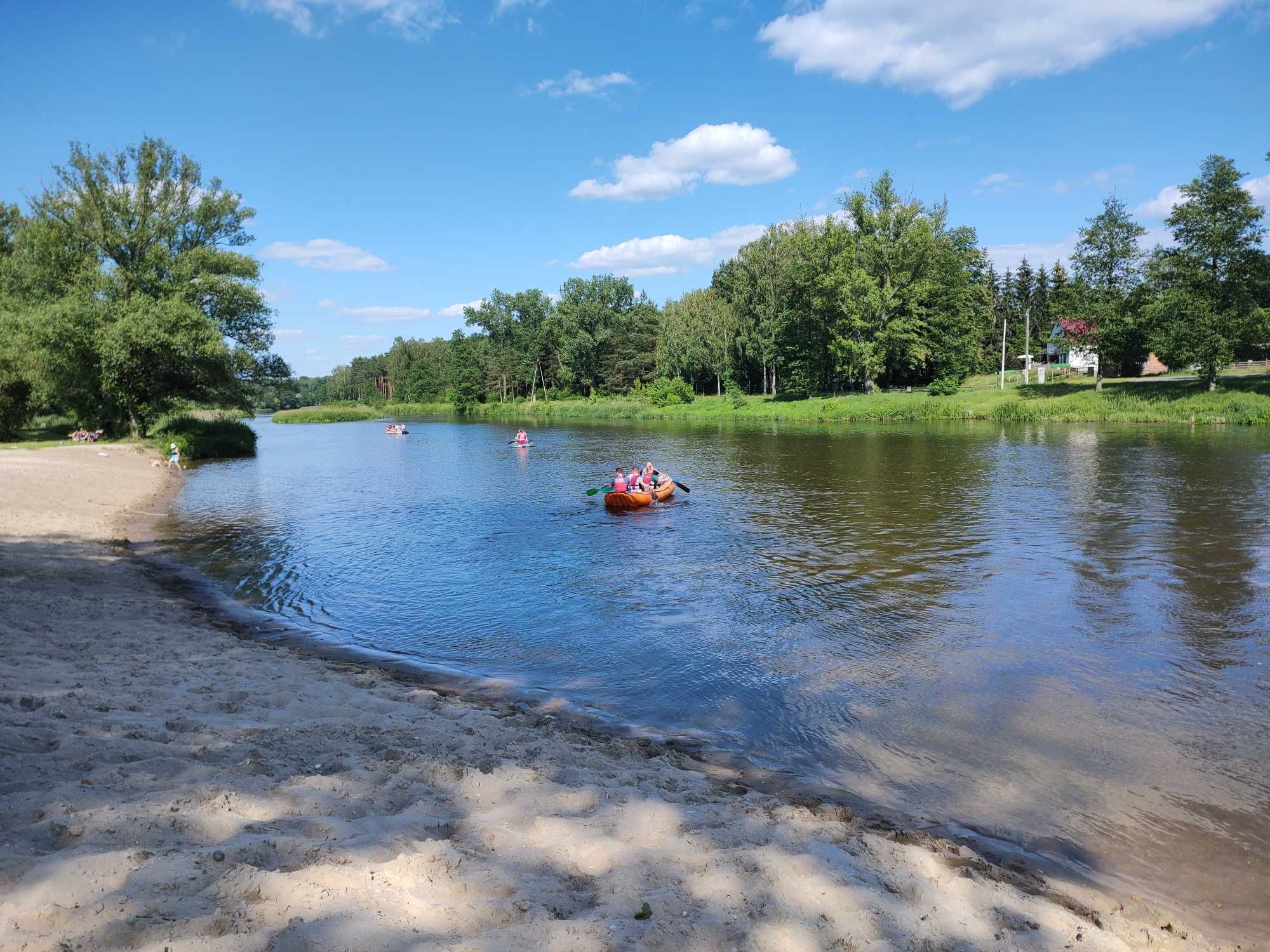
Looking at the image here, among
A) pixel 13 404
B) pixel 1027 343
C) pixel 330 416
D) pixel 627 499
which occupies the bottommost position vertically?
pixel 627 499

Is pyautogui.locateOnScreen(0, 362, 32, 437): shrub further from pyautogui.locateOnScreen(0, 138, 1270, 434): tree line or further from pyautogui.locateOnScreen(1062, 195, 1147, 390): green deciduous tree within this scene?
pyautogui.locateOnScreen(1062, 195, 1147, 390): green deciduous tree

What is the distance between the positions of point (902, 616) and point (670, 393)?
3042 inches

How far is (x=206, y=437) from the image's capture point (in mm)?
41812


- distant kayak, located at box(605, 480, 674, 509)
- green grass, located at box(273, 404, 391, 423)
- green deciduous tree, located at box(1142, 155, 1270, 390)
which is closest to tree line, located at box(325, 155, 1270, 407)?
green deciduous tree, located at box(1142, 155, 1270, 390)

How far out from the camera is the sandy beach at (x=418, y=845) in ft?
11.1

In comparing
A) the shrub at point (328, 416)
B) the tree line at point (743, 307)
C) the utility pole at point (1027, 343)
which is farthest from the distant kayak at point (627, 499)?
the shrub at point (328, 416)

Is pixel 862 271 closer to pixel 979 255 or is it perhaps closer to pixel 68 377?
pixel 979 255

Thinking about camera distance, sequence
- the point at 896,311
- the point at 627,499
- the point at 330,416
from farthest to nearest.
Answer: the point at 330,416, the point at 896,311, the point at 627,499

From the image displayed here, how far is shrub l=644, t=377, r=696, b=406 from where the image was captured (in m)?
87.4

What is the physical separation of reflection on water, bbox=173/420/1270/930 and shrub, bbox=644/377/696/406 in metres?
58.3

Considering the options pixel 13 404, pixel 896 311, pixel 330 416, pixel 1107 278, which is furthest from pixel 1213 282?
pixel 330 416

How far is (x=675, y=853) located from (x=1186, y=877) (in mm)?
3946

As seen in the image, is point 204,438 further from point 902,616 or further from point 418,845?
point 418,845

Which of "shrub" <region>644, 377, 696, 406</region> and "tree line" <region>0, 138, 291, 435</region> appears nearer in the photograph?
"tree line" <region>0, 138, 291, 435</region>
